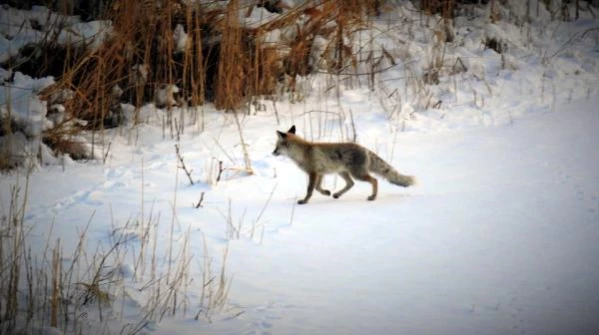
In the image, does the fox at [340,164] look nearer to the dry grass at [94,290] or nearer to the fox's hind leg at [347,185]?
the fox's hind leg at [347,185]

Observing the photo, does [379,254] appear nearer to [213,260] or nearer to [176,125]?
[213,260]

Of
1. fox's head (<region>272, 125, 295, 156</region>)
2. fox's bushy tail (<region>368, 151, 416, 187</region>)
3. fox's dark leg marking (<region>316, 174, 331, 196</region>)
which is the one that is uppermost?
fox's head (<region>272, 125, 295, 156</region>)

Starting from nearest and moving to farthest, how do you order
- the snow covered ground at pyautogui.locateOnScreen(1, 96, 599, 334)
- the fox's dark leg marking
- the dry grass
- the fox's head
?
the dry grass < the snow covered ground at pyautogui.locateOnScreen(1, 96, 599, 334) < the fox's dark leg marking < the fox's head

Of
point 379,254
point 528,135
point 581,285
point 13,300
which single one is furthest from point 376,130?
point 13,300

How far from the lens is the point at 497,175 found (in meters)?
7.66

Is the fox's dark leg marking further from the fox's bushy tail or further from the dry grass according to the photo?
the dry grass

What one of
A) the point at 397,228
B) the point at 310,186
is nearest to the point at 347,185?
the point at 310,186

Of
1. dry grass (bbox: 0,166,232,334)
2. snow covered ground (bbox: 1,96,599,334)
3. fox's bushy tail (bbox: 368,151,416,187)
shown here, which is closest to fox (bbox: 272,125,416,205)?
fox's bushy tail (bbox: 368,151,416,187)

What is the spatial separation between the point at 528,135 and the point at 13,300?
7575 millimetres

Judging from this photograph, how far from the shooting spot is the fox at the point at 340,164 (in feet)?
23.9

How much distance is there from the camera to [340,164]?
24.3ft

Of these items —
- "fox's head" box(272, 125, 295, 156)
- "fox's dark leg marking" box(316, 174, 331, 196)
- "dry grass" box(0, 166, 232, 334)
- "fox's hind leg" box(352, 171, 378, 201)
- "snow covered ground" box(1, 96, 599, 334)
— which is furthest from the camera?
"fox's head" box(272, 125, 295, 156)

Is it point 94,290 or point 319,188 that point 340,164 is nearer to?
point 319,188

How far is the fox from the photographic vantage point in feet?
23.9
